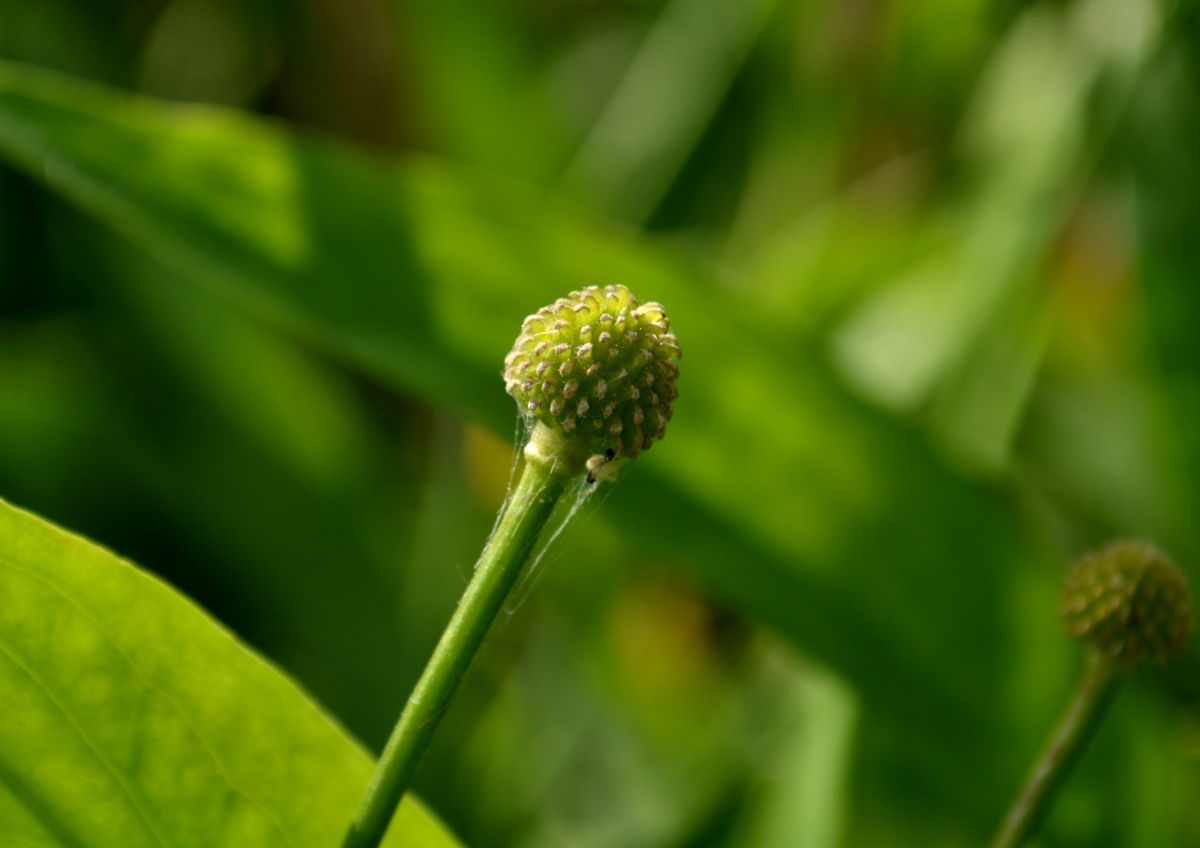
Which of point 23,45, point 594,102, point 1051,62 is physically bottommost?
point 23,45

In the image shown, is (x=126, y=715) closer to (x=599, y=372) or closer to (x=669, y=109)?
(x=599, y=372)

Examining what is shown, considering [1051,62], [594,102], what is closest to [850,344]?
[1051,62]

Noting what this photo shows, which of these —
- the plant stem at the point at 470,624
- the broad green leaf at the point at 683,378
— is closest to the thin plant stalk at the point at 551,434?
the plant stem at the point at 470,624

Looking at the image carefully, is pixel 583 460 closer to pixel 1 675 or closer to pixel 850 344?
pixel 1 675

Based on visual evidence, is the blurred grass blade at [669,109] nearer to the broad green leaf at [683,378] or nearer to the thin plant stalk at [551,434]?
the broad green leaf at [683,378]

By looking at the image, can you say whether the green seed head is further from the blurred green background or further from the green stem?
the blurred green background

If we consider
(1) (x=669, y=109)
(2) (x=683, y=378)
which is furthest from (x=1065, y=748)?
(1) (x=669, y=109)
